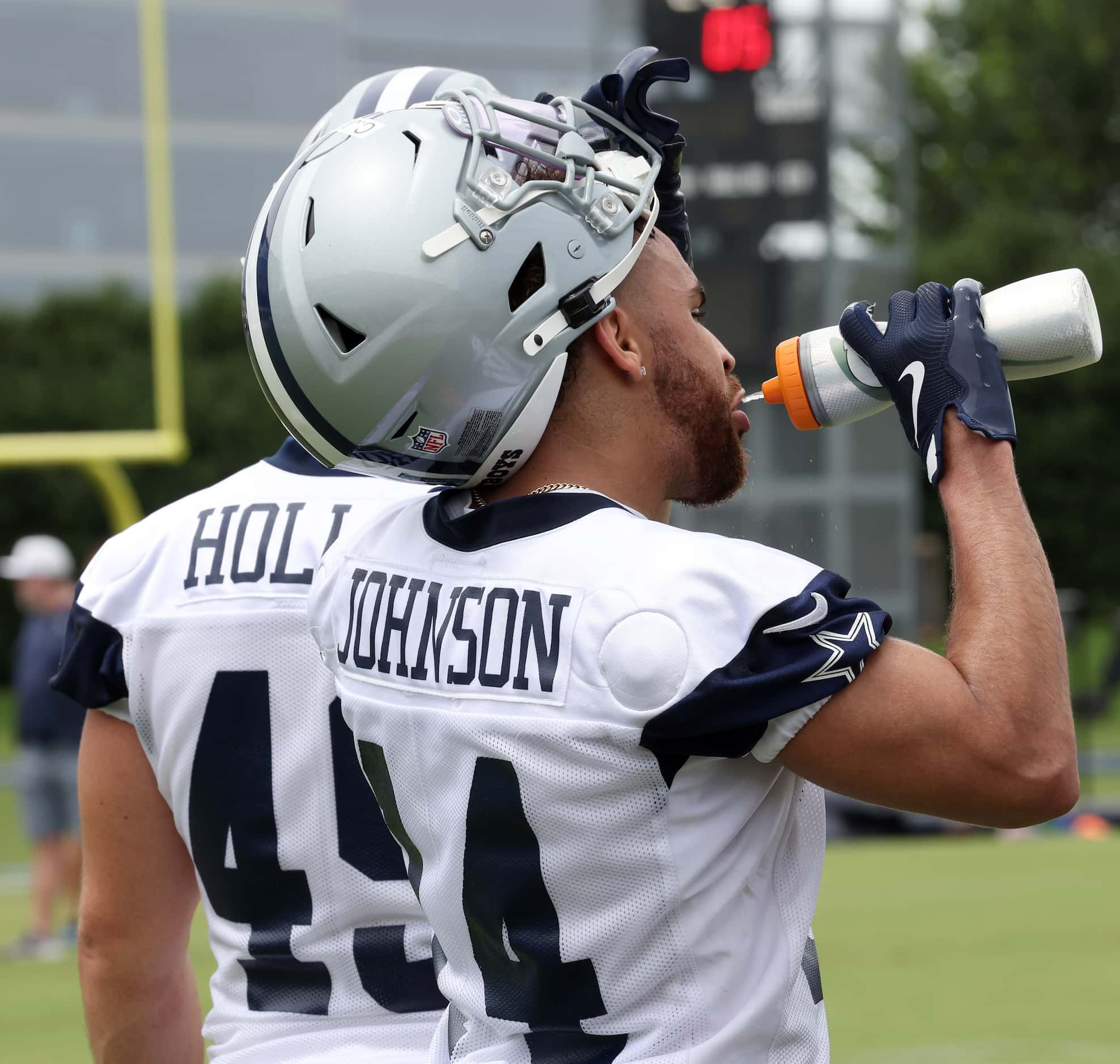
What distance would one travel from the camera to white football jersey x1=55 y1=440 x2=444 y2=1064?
211 cm

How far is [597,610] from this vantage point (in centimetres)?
161

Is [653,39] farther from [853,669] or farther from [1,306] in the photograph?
[1,306]

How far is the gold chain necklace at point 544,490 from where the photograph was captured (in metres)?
1.75

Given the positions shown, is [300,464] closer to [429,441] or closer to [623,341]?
[429,441]

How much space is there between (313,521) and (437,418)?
17.5 inches

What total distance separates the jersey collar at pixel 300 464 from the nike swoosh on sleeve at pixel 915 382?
2.61 feet

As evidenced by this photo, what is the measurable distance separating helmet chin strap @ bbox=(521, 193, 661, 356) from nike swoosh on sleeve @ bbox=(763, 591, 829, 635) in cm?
40

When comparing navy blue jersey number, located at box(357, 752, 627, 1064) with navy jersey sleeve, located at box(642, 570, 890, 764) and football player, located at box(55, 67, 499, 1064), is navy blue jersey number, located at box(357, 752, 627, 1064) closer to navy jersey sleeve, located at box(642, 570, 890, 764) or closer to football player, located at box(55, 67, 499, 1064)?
navy jersey sleeve, located at box(642, 570, 890, 764)

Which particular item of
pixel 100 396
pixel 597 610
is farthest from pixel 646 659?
pixel 100 396

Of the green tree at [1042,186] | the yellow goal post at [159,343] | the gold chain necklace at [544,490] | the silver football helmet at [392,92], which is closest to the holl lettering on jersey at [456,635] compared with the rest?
the gold chain necklace at [544,490]

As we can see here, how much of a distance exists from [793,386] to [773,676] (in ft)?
1.82

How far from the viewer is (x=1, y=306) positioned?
2161 centimetres

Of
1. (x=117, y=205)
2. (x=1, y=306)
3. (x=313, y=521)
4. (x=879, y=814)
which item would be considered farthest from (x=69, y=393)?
A: (x=313, y=521)

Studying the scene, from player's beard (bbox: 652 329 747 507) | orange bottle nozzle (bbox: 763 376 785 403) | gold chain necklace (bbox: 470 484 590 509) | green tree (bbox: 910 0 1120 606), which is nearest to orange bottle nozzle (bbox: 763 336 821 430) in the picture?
orange bottle nozzle (bbox: 763 376 785 403)
